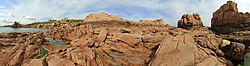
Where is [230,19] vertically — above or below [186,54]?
above

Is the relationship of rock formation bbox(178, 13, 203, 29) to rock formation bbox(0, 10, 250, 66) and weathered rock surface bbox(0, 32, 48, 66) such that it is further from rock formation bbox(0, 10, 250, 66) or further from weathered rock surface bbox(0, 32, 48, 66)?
weathered rock surface bbox(0, 32, 48, 66)

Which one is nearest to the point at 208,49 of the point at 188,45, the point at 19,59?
the point at 188,45

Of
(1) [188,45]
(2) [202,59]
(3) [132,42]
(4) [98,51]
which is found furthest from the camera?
(3) [132,42]

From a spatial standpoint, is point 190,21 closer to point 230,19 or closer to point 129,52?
point 230,19

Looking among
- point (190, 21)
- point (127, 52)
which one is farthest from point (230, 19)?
point (127, 52)

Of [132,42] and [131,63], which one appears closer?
[131,63]

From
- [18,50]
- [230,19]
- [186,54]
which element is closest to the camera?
[186,54]

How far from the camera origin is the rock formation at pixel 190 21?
8579 cm

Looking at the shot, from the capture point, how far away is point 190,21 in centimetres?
8750

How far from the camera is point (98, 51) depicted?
24391 millimetres

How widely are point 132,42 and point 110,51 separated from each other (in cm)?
282

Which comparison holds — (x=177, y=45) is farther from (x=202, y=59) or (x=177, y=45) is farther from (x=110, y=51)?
(x=110, y=51)

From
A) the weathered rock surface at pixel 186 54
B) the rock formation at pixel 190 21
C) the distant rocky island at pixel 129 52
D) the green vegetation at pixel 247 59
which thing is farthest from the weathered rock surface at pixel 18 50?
the rock formation at pixel 190 21

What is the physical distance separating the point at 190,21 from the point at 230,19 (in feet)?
54.8
